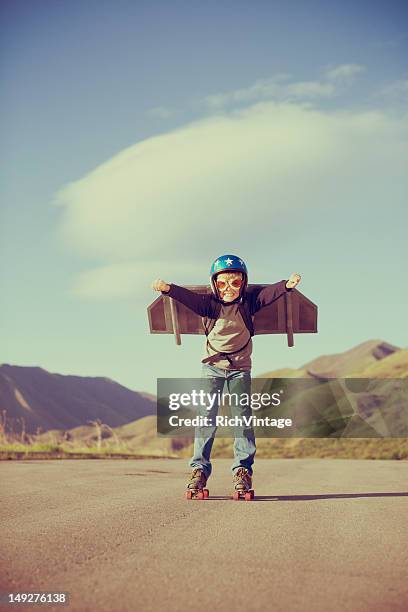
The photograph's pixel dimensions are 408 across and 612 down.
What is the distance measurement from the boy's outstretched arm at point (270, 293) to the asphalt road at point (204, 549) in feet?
6.24

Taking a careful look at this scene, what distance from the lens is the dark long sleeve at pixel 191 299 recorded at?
696cm

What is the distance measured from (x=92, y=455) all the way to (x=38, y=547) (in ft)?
35.6

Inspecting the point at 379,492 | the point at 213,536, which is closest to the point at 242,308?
the point at 379,492

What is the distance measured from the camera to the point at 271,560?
3338 mm

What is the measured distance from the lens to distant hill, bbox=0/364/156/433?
65.3m

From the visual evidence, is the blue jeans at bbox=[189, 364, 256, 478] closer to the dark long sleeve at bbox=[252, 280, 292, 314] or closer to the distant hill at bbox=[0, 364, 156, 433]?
the dark long sleeve at bbox=[252, 280, 292, 314]

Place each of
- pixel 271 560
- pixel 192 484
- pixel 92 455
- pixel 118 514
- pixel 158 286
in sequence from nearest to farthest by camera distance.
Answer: pixel 271 560
pixel 118 514
pixel 192 484
pixel 158 286
pixel 92 455

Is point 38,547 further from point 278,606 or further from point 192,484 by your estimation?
point 192,484

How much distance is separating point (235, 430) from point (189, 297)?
140 cm

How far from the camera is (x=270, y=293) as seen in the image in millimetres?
7156
